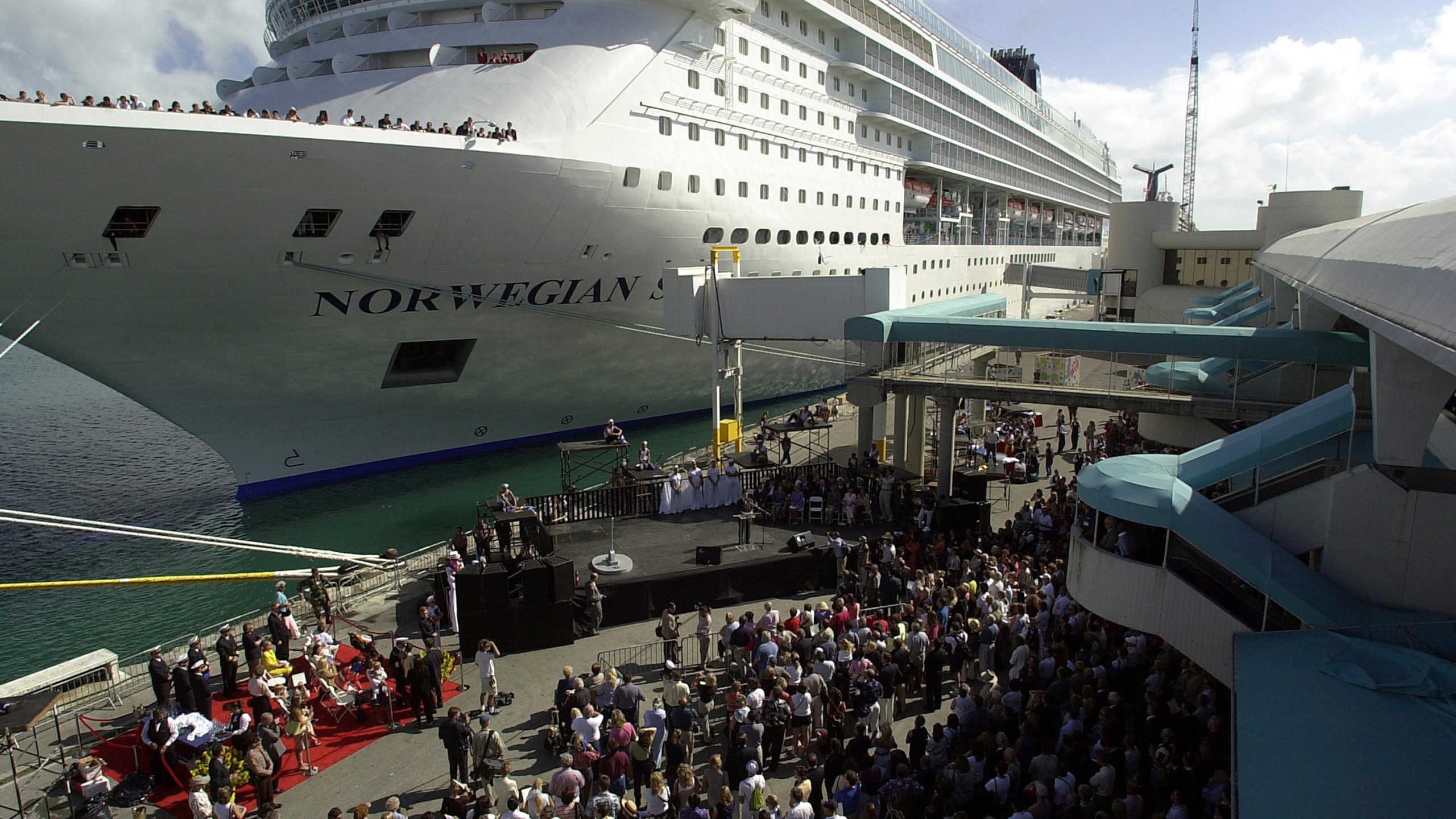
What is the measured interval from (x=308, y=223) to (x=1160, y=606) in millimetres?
A: 15947

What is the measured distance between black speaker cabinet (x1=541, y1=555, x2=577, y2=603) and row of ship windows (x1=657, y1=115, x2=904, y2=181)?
A: 13831 mm

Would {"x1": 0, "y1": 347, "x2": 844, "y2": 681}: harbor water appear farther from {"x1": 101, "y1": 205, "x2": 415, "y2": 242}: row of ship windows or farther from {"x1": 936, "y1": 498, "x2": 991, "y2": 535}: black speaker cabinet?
{"x1": 936, "y1": 498, "x2": 991, "y2": 535}: black speaker cabinet

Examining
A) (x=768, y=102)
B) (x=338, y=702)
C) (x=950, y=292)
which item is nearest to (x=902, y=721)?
(x=338, y=702)

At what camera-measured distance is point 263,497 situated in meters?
20.6

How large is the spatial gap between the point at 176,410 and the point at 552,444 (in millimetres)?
9521

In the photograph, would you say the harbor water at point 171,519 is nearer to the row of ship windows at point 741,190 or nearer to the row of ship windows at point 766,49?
the row of ship windows at point 741,190

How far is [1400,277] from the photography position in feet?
24.1

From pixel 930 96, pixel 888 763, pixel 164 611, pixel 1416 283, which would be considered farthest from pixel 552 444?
pixel 930 96

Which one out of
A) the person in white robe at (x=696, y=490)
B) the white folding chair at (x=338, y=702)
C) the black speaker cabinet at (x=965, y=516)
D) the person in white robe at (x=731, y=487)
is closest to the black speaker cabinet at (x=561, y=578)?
the white folding chair at (x=338, y=702)

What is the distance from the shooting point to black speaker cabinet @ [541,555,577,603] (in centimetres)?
1146

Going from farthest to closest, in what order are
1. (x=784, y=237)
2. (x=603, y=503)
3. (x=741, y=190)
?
1. (x=784, y=237)
2. (x=741, y=190)
3. (x=603, y=503)

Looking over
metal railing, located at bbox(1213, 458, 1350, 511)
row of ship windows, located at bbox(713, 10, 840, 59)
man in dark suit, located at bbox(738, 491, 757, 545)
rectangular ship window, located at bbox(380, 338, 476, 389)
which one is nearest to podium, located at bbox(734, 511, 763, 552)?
man in dark suit, located at bbox(738, 491, 757, 545)

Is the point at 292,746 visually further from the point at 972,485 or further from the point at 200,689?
the point at 972,485

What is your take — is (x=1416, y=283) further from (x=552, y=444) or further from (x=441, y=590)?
(x=552, y=444)
